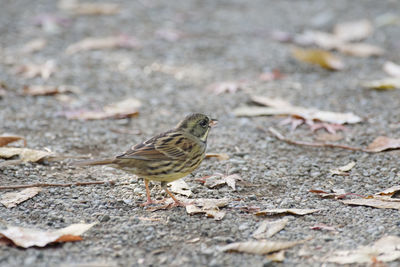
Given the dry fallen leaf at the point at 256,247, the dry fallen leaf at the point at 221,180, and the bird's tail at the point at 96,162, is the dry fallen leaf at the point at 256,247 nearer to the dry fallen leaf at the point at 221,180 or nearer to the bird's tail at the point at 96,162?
the dry fallen leaf at the point at 221,180

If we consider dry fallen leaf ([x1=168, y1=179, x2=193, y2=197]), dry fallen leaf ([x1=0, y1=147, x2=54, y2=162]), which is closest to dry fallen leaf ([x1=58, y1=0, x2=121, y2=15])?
dry fallen leaf ([x1=0, y1=147, x2=54, y2=162])

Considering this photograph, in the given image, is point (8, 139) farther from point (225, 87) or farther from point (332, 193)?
point (225, 87)

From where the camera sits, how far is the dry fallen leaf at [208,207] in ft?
16.6

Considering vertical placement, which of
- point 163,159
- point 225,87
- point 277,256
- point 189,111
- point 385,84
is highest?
point 163,159

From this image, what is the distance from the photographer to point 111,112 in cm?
813

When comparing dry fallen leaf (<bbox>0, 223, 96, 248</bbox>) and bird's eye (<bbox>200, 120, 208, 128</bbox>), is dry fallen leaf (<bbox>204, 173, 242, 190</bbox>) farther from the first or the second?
dry fallen leaf (<bbox>0, 223, 96, 248</bbox>)

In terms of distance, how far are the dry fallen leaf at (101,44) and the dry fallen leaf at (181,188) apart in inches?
218

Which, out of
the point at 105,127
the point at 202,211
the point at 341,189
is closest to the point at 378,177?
the point at 341,189

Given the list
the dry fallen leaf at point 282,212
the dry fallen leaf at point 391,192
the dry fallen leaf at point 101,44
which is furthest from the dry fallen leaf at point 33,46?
the dry fallen leaf at point 391,192

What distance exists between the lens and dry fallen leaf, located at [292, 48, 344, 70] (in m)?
10.1

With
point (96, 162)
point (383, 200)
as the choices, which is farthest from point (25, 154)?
point (383, 200)

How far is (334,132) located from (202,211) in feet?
9.52

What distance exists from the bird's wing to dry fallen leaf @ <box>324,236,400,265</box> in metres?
1.97

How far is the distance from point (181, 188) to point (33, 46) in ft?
20.2
